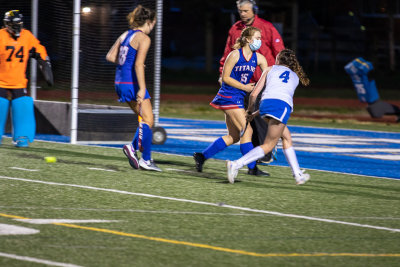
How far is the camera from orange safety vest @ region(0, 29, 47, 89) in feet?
44.1

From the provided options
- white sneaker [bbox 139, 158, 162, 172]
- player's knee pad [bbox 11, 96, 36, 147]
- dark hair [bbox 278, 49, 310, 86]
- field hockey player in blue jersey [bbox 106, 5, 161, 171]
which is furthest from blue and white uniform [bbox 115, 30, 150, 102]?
player's knee pad [bbox 11, 96, 36, 147]

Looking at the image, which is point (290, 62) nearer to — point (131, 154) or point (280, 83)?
point (280, 83)

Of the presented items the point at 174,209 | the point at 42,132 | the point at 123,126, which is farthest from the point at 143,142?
the point at 42,132

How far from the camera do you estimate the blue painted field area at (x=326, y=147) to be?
13.1 metres

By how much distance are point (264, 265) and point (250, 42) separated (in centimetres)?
489

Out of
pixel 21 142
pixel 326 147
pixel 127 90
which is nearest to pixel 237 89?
pixel 127 90

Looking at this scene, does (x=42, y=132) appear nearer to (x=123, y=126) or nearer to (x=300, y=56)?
(x=123, y=126)

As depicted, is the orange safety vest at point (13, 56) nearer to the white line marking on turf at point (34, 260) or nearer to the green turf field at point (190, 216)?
the green turf field at point (190, 216)

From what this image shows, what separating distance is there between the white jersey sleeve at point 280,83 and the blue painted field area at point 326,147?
9.37 feet

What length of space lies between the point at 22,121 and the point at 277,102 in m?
5.24

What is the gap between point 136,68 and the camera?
35.1ft

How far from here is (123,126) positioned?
15.4 m

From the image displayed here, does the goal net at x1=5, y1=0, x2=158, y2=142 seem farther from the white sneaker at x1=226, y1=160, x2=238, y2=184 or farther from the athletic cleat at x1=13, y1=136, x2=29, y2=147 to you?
the white sneaker at x1=226, y1=160, x2=238, y2=184

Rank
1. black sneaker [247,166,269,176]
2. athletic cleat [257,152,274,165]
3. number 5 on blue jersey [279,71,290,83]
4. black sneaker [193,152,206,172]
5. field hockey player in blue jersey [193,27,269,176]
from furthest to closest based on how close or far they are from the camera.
→ athletic cleat [257,152,274,165] < black sneaker [247,166,269,176] < black sneaker [193,152,206,172] < field hockey player in blue jersey [193,27,269,176] < number 5 on blue jersey [279,71,290,83]
